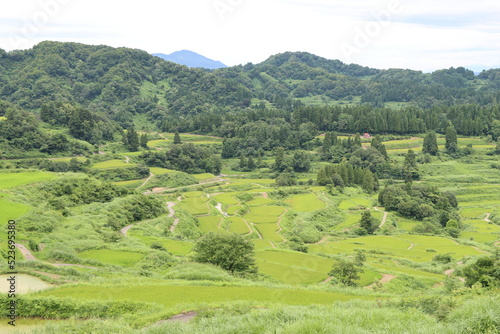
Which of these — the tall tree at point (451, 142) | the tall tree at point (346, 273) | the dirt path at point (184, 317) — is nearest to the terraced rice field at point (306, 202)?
the tall tree at point (346, 273)

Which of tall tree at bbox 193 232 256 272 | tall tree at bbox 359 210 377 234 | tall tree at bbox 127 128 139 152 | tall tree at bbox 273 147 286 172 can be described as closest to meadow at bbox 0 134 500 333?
tall tree at bbox 359 210 377 234

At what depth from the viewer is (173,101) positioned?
15025 centimetres

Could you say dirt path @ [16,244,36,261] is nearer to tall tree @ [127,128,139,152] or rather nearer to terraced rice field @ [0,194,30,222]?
terraced rice field @ [0,194,30,222]

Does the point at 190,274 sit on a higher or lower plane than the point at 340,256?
higher

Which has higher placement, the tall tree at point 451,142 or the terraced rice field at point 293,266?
the tall tree at point 451,142

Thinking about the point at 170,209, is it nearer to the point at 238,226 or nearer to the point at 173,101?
the point at 238,226

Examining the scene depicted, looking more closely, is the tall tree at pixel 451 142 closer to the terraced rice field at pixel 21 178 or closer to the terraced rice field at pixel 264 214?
the terraced rice field at pixel 264 214

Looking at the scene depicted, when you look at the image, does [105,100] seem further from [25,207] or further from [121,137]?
[25,207]

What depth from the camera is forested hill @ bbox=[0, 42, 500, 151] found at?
344 feet

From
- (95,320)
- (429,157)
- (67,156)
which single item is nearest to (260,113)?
(429,157)

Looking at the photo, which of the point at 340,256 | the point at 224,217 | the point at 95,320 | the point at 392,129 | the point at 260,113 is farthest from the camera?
the point at 260,113

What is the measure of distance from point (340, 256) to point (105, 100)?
120 meters

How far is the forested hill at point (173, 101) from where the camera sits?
344 feet

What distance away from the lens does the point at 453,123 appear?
4343 inches
